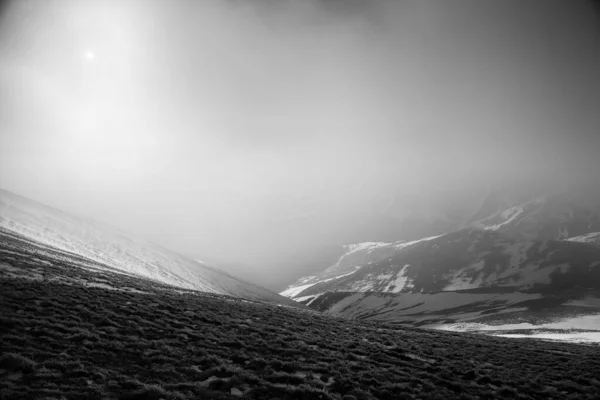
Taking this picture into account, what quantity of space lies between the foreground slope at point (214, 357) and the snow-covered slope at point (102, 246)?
42.3 m

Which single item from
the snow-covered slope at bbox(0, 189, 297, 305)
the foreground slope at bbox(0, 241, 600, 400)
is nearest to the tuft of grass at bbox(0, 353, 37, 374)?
the foreground slope at bbox(0, 241, 600, 400)

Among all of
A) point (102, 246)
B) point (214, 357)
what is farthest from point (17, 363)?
point (102, 246)

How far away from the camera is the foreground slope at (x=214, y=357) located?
12477 mm

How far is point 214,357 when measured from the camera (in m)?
16.3

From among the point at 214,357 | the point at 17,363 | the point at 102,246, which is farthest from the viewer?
the point at 102,246

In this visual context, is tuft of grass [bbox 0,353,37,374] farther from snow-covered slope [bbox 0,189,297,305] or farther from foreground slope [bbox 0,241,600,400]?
snow-covered slope [bbox 0,189,297,305]

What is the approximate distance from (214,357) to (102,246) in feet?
261

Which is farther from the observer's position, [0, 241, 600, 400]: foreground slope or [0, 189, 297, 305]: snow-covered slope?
[0, 189, 297, 305]: snow-covered slope

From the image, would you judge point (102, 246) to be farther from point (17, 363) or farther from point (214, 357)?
point (214, 357)

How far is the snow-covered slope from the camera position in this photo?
217 feet

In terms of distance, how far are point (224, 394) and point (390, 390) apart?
28.1 feet

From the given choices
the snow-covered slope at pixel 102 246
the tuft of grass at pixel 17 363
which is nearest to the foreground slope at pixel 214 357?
the tuft of grass at pixel 17 363

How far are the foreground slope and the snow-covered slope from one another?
42.3 metres

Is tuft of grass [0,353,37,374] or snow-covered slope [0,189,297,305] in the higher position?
tuft of grass [0,353,37,374]
